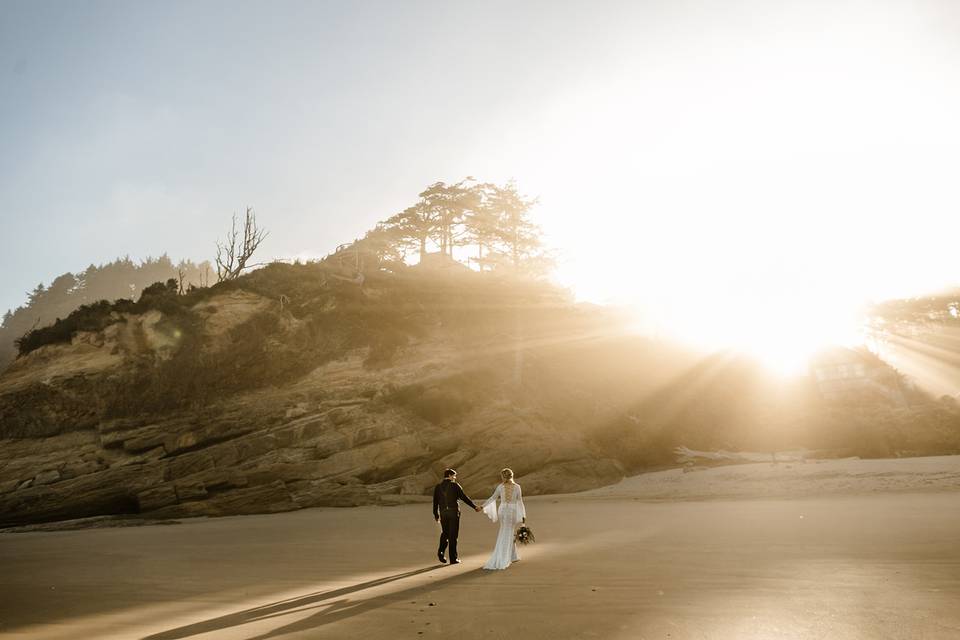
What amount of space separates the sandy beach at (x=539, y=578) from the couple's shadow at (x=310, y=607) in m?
0.05

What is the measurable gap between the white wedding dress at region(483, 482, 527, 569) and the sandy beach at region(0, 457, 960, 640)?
26 cm

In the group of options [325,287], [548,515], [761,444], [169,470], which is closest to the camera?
[548,515]

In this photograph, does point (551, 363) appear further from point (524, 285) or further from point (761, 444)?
point (761, 444)

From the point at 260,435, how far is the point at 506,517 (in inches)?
702

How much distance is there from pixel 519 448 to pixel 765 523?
44.7 feet

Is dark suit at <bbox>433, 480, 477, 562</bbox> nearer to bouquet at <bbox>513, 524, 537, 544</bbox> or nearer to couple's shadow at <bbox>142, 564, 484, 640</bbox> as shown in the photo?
bouquet at <bbox>513, 524, 537, 544</bbox>

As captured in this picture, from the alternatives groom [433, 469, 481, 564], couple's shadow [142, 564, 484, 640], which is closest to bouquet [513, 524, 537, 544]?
groom [433, 469, 481, 564]

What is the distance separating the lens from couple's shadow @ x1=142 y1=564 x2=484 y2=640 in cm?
627

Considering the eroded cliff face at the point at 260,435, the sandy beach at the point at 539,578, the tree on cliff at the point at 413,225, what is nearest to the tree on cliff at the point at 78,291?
the tree on cliff at the point at 413,225

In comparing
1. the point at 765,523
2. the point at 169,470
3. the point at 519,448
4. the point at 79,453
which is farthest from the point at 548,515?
the point at 79,453

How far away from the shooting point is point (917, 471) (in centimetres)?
2066

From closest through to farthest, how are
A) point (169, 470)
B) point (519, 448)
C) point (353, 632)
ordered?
point (353, 632)
point (169, 470)
point (519, 448)

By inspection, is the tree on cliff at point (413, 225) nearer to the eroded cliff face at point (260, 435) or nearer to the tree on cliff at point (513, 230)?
the tree on cliff at point (513, 230)

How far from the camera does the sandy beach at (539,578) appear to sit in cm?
591
